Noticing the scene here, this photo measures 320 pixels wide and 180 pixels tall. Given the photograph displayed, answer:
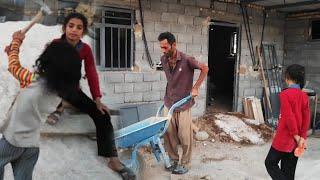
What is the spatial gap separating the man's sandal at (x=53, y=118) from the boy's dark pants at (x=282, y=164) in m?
2.06

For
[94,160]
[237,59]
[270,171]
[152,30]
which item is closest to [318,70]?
[237,59]

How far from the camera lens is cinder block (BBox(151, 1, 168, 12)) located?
4.31 meters

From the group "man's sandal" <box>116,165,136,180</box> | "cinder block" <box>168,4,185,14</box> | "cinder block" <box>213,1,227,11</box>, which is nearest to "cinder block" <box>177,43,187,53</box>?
"cinder block" <box>168,4,185,14</box>

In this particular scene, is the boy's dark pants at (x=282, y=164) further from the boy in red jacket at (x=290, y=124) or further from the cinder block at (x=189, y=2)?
the cinder block at (x=189, y=2)

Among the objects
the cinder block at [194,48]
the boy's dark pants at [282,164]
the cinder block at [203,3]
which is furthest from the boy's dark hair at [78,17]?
the cinder block at [203,3]

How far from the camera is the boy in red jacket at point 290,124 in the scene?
93.0 inches

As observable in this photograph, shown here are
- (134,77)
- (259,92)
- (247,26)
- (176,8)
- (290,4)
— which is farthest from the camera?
(259,92)

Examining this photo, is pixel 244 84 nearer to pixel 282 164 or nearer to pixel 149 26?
pixel 149 26

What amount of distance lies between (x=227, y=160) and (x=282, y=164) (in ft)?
4.12

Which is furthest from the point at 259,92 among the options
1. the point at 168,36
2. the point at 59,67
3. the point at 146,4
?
the point at 59,67

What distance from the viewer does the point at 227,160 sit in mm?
3807

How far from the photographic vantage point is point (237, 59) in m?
5.54

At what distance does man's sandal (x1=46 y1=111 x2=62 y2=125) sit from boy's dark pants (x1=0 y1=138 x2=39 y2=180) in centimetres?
8

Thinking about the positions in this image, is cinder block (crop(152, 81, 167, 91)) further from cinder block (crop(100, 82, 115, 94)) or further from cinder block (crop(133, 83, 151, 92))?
cinder block (crop(100, 82, 115, 94))
